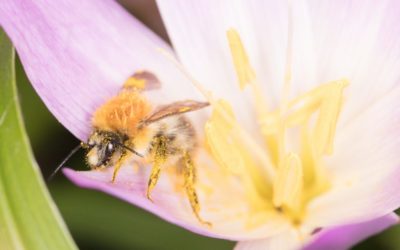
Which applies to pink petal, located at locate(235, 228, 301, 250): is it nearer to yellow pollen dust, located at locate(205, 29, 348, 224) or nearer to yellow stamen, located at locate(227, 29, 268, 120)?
yellow pollen dust, located at locate(205, 29, 348, 224)

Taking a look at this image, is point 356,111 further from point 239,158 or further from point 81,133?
point 81,133

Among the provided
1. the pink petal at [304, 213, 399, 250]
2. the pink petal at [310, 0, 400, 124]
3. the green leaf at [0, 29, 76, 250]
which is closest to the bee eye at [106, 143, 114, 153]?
the green leaf at [0, 29, 76, 250]

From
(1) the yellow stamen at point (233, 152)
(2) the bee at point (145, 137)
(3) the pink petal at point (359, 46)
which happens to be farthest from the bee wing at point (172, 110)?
(3) the pink petal at point (359, 46)

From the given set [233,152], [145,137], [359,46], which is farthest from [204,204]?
[359,46]

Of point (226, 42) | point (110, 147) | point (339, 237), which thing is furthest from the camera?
point (226, 42)

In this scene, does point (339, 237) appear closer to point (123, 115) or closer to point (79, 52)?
point (123, 115)
